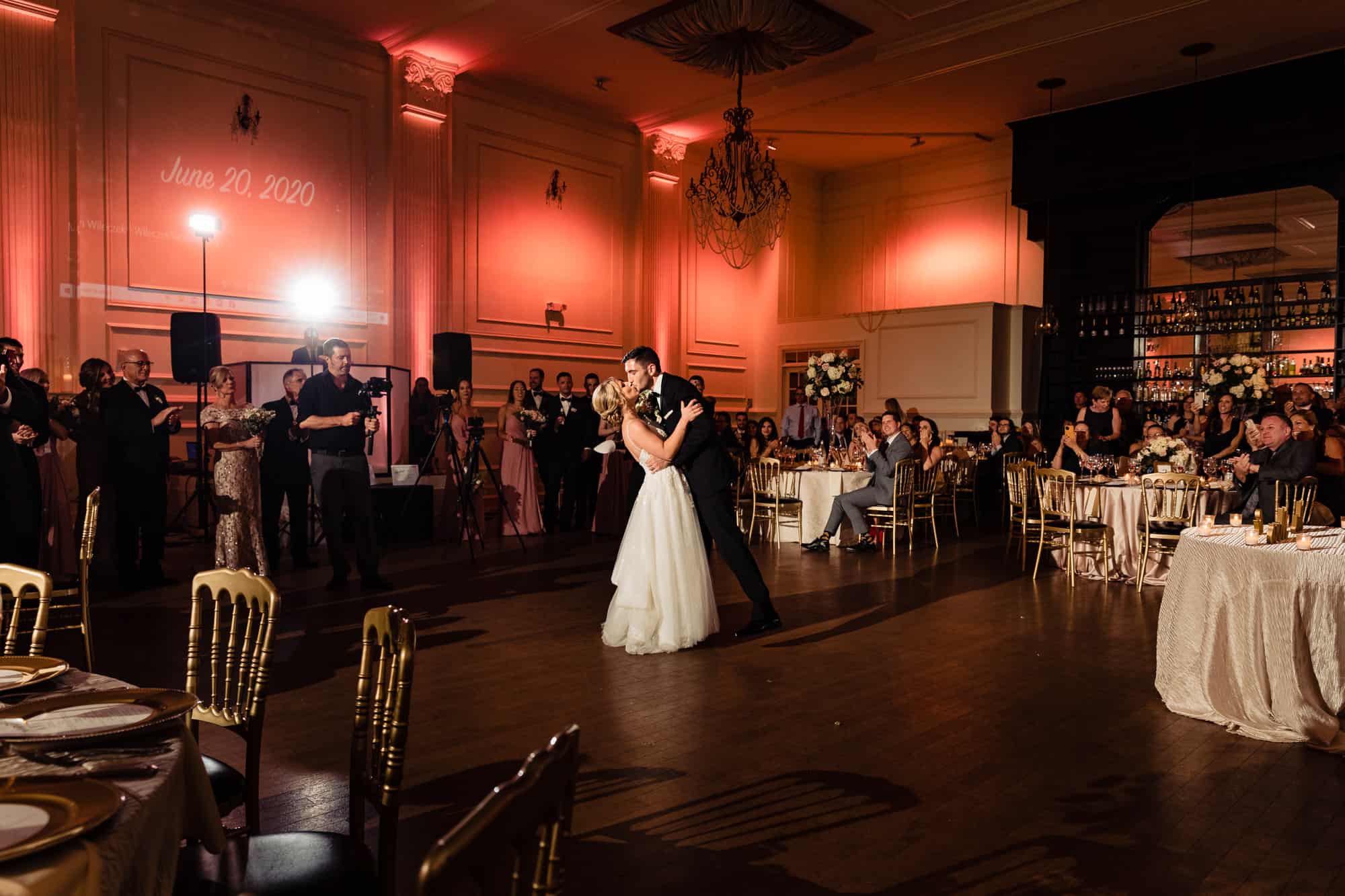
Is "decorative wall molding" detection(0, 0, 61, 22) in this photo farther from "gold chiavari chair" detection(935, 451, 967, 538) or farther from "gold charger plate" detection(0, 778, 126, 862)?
"gold chiavari chair" detection(935, 451, 967, 538)

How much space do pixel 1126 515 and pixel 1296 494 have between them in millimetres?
1770

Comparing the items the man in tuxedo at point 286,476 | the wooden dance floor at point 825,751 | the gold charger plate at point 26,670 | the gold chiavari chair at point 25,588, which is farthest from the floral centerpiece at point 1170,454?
the gold charger plate at point 26,670

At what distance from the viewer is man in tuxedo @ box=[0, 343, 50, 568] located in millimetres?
4773

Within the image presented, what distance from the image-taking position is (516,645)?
17.1 feet

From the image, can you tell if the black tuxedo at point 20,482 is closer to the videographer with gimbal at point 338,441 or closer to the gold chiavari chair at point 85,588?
the gold chiavari chair at point 85,588

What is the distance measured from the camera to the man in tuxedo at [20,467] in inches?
188

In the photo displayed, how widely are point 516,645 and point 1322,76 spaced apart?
440 inches

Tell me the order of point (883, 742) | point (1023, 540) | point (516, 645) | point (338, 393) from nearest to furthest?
point (883, 742), point (516, 645), point (338, 393), point (1023, 540)

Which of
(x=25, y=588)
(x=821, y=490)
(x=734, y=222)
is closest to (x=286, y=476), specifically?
(x=821, y=490)

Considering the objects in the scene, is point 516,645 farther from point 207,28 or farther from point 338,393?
point 207,28

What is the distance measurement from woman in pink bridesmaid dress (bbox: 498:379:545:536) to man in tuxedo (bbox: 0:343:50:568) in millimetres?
4656

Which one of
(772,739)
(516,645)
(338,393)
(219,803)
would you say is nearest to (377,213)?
(338,393)

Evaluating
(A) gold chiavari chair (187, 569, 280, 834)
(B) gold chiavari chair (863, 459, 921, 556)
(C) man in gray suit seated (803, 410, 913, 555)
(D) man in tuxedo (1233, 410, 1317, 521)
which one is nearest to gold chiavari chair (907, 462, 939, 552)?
(B) gold chiavari chair (863, 459, 921, 556)

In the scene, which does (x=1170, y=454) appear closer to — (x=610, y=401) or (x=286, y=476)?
(x=610, y=401)
